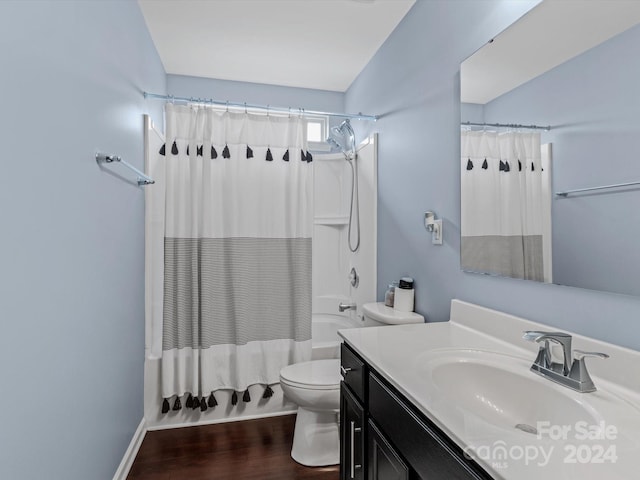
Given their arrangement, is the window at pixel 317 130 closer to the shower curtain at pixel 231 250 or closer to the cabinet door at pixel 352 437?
the shower curtain at pixel 231 250

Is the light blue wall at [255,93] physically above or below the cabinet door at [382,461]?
above

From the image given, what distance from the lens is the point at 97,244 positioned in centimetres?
144

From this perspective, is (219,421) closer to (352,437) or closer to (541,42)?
(352,437)

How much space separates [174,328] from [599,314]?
85.7 inches

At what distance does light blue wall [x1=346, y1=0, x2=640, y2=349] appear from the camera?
1.11m

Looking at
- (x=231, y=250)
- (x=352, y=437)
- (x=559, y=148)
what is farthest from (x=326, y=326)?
(x=559, y=148)

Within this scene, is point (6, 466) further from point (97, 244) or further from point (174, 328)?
point (174, 328)

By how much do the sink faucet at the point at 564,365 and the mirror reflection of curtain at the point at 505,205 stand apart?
0.84 feet

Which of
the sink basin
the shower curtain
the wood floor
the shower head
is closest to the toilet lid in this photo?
the shower curtain

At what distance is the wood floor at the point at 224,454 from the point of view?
6.08 ft

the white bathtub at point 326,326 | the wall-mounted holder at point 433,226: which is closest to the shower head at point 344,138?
the wall-mounted holder at point 433,226

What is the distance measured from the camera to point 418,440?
880 mm

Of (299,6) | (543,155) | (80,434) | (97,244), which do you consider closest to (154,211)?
(97,244)

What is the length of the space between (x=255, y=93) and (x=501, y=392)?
303 cm
